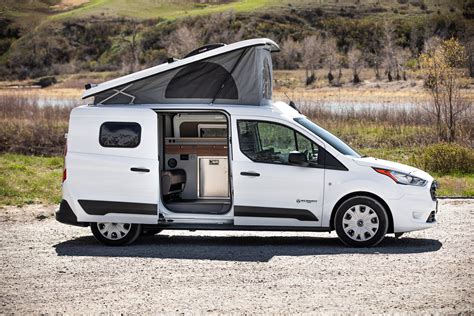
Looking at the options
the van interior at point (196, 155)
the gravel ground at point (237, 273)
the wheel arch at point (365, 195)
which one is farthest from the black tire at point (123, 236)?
the wheel arch at point (365, 195)

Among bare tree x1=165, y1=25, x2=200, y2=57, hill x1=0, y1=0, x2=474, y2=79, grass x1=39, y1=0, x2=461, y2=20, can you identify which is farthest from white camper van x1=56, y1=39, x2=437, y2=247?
grass x1=39, y1=0, x2=461, y2=20

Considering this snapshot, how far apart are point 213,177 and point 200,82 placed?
5.06ft

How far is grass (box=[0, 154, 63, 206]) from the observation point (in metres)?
17.5

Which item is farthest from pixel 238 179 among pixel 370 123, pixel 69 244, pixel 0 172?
pixel 370 123

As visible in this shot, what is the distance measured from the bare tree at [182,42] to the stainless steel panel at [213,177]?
68275 millimetres

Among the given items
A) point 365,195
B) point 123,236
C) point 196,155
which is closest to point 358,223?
point 365,195

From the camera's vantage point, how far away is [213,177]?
43.8 ft

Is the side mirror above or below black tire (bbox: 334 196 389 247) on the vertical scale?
above

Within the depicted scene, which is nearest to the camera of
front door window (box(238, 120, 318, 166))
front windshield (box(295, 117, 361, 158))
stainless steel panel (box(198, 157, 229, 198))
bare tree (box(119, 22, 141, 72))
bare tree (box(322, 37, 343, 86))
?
front door window (box(238, 120, 318, 166))

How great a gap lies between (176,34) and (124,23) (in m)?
24.3

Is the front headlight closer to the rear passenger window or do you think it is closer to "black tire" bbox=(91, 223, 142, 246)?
the rear passenger window

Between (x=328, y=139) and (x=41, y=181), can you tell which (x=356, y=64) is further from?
(x=328, y=139)

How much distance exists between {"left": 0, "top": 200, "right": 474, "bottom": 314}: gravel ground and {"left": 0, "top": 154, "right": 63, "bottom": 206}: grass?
3.46 meters

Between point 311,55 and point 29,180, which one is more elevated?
point 311,55
